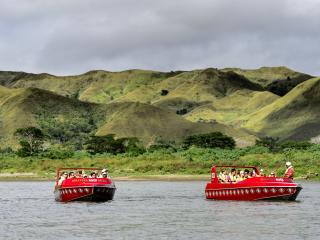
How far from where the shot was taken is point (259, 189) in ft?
183

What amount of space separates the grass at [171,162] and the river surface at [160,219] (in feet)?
121

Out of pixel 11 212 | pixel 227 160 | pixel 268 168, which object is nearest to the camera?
pixel 11 212

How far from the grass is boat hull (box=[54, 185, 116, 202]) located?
36.9 m

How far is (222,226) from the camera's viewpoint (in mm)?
41281

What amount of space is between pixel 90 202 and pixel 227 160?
51.3 metres

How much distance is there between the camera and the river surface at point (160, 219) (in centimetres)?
3816

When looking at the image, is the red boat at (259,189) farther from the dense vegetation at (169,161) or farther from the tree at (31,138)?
the tree at (31,138)

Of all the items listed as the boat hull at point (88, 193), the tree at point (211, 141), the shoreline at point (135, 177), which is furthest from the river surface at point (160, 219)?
the tree at point (211, 141)

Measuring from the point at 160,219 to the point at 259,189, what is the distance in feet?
41.7

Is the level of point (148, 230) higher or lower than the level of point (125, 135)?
lower

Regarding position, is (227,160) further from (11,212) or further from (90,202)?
(11,212)

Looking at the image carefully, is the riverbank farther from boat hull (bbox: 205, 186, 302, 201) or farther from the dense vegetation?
boat hull (bbox: 205, 186, 302, 201)

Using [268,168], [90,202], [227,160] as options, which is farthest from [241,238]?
[227,160]

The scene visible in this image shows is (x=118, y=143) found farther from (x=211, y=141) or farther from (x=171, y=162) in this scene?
(x=171, y=162)
